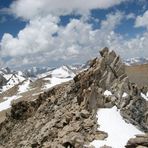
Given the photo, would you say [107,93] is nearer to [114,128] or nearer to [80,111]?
[80,111]

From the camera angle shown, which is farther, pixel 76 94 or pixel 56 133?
pixel 76 94

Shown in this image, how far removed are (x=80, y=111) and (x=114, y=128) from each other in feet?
17.0

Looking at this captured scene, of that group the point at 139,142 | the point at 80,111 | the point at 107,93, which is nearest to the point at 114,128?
the point at 80,111

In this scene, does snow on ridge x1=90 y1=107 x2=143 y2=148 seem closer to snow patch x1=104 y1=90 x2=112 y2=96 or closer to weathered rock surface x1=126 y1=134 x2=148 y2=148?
weathered rock surface x1=126 y1=134 x2=148 y2=148

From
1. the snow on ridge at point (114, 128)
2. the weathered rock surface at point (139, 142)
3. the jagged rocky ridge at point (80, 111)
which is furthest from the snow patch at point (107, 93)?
the weathered rock surface at point (139, 142)

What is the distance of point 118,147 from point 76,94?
13.9 m

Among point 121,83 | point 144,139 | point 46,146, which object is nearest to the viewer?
point 144,139

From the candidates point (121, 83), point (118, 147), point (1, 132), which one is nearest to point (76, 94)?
point (121, 83)

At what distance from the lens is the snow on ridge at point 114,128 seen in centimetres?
3806

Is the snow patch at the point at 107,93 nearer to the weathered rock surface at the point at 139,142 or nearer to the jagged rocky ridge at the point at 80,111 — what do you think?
the jagged rocky ridge at the point at 80,111

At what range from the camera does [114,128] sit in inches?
1609

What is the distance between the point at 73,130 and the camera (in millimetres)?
40688

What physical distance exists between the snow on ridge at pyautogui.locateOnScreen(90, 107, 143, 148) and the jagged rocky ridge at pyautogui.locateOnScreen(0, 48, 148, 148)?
74 cm

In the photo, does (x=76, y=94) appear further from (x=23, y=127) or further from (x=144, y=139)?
(x=144, y=139)
